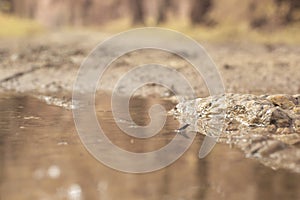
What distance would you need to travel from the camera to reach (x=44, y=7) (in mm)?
19500

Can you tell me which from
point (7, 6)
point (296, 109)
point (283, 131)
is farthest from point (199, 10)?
point (283, 131)

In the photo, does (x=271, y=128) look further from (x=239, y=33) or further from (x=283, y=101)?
(x=239, y=33)

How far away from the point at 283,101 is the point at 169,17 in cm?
1030

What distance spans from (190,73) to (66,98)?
9.22 ft

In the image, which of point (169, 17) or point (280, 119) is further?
point (169, 17)

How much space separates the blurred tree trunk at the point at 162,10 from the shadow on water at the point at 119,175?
11.3 meters

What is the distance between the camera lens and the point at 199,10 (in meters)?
15.0

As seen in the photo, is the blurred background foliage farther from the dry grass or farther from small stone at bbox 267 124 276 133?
small stone at bbox 267 124 276 133

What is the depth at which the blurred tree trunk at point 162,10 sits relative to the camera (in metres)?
15.8

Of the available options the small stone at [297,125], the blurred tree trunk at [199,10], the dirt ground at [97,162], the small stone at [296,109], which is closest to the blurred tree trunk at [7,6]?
the blurred tree trunk at [199,10]

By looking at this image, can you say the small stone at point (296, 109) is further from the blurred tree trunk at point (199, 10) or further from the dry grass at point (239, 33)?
the blurred tree trunk at point (199, 10)

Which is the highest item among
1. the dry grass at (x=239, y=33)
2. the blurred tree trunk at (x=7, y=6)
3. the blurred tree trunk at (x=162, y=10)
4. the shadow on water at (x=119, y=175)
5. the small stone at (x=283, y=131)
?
the blurred tree trunk at (x=7, y=6)

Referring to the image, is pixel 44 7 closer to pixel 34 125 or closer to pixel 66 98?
pixel 66 98

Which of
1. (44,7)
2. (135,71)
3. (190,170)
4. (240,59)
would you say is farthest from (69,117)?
(44,7)
